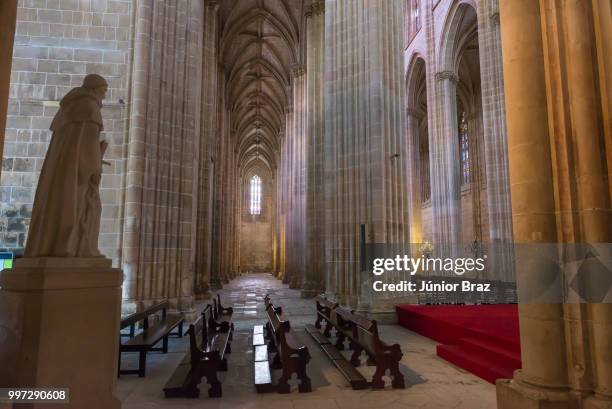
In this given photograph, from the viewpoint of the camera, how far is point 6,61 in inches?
101

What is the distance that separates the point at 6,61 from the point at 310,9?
16.3 metres

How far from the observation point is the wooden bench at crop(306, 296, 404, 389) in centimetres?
444

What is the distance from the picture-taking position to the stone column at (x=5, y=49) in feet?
8.18

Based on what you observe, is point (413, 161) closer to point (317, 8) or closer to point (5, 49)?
point (317, 8)

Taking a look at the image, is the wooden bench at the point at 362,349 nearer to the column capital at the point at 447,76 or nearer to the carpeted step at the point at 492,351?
the carpeted step at the point at 492,351

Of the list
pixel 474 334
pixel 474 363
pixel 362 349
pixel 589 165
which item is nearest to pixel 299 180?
pixel 474 334

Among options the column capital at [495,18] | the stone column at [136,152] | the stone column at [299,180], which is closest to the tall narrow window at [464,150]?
the column capital at [495,18]

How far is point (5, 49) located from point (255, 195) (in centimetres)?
4224

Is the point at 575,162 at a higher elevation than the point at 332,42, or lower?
lower

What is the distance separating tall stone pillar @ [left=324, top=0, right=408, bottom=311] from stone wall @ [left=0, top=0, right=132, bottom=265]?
5151mm

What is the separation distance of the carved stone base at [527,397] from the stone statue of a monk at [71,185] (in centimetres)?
374

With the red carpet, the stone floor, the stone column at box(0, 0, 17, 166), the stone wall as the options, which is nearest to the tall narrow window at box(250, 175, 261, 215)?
the stone wall

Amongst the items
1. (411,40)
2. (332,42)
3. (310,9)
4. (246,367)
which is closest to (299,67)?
(310,9)

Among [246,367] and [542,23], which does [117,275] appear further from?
[542,23]
